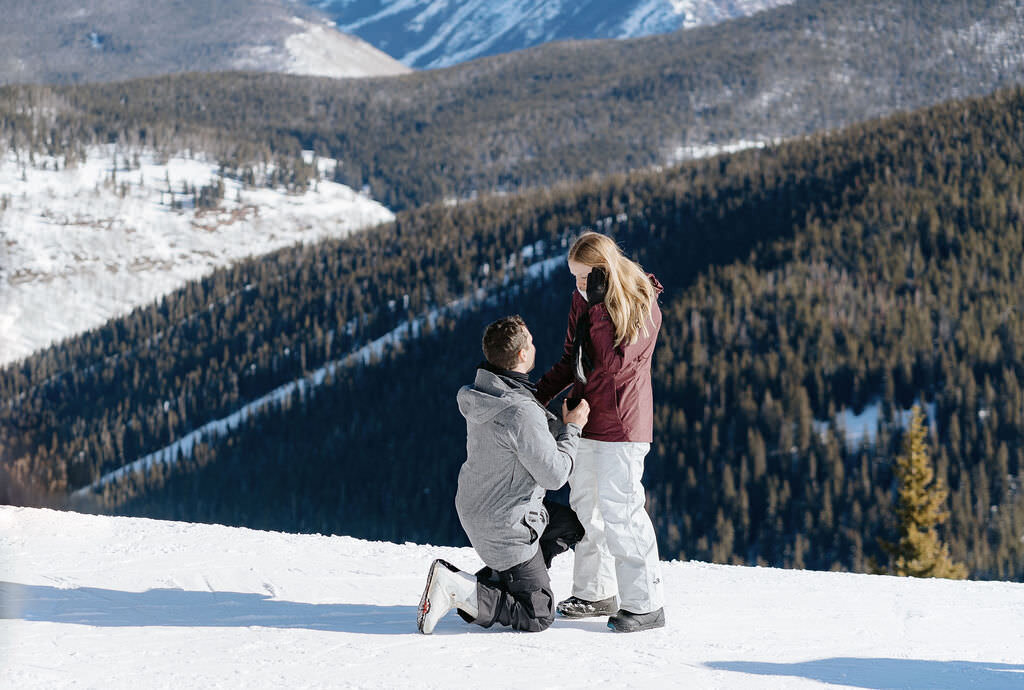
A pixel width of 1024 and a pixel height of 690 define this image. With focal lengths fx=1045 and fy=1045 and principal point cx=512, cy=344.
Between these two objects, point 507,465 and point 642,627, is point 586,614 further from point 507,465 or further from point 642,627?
point 507,465

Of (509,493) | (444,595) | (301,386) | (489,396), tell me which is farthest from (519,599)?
(301,386)

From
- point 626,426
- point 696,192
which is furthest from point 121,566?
point 696,192

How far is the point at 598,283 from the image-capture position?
5602 mm

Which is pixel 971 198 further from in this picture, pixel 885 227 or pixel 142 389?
pixel 142 389

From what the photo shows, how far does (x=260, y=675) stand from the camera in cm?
502

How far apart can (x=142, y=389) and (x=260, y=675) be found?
128 meters

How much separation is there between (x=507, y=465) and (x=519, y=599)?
832 millimetres

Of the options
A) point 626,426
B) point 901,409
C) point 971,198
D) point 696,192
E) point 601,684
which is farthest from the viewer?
point 696,192

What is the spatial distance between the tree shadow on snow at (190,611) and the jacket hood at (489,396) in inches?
55.1

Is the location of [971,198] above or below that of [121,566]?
above

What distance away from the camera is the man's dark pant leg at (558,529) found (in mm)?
5898

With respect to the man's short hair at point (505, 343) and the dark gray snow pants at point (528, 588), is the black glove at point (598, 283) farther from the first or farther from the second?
the dark gray snow pants at point (528, 588)

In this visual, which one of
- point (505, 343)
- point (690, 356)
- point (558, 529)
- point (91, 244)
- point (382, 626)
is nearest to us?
point (505, 343)

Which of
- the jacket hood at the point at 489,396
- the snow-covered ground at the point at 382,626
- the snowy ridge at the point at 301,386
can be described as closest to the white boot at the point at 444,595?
the snow-covered ground at the point at 382,626
